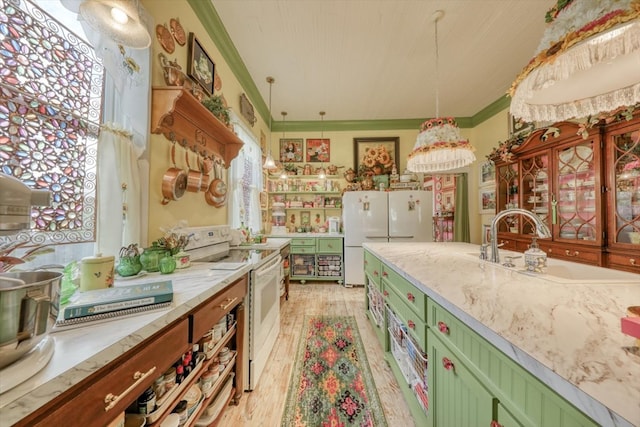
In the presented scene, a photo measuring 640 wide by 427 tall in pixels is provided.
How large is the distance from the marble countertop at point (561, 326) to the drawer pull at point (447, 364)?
214 millimetres

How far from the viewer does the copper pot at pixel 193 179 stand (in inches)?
65.7

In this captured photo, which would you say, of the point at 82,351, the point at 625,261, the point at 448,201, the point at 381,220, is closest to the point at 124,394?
the point at 82,351

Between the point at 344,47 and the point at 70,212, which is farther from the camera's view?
the point at 344,47

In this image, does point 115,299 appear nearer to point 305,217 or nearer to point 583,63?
point 583,63

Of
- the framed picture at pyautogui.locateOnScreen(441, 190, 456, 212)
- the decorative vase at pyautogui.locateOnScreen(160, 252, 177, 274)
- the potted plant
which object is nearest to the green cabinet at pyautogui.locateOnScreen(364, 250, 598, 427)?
the decorative vase at pyautogui.locateOnScreen(160, 252, 177, 274)

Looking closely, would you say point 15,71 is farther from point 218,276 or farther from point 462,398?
point 462,398

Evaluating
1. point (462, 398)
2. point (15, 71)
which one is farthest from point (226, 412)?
point (15, 71)

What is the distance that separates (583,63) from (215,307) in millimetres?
1812

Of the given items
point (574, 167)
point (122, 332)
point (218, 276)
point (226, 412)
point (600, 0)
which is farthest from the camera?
point (574, 167)

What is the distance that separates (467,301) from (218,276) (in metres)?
1.11

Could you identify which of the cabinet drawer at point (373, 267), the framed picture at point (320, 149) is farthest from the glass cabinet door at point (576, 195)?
the framed picture at point (320, 149)

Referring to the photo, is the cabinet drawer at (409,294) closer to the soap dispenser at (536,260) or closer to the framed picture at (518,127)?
the soap dispenser at (536,260)

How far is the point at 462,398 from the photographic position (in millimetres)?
794

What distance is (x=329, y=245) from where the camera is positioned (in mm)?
3814
